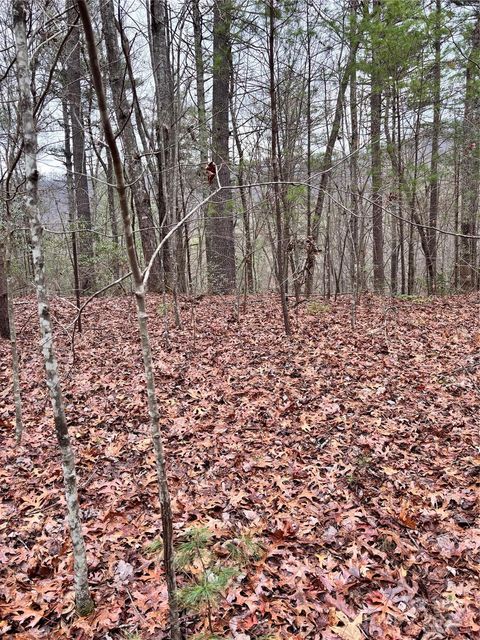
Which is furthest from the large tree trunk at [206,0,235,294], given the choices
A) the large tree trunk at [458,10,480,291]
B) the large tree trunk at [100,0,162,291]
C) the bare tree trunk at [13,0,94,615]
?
the bare tree trunk at [13,0,94,615]

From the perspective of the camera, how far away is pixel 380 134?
1048 cm

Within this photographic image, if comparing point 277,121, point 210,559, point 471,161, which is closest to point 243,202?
point 277,121

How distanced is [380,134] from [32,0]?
29.4 feet

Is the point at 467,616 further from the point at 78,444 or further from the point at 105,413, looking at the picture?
the point at 105,413

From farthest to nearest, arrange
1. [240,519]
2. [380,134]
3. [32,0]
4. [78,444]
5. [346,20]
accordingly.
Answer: [380,134], [346,20], [78,444], [32,0], [240,519]

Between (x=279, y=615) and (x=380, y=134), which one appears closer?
(x=279, y=615)

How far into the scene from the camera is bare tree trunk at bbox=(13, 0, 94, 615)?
2.11 metres

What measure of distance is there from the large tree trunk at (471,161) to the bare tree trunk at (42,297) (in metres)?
10.5

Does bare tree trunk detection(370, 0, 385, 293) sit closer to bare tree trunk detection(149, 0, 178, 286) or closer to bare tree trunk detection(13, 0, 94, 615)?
bare tree trunk detection(149, 0, 178, 286)

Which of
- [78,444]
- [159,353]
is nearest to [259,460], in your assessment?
[78,444]

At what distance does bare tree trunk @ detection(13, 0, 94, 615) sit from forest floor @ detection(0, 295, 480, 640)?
0.12 m

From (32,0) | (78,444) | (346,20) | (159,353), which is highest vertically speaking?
(346,20)

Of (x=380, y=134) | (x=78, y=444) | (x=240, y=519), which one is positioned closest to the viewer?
(x=240, y=519)

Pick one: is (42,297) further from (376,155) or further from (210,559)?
(376,155)
